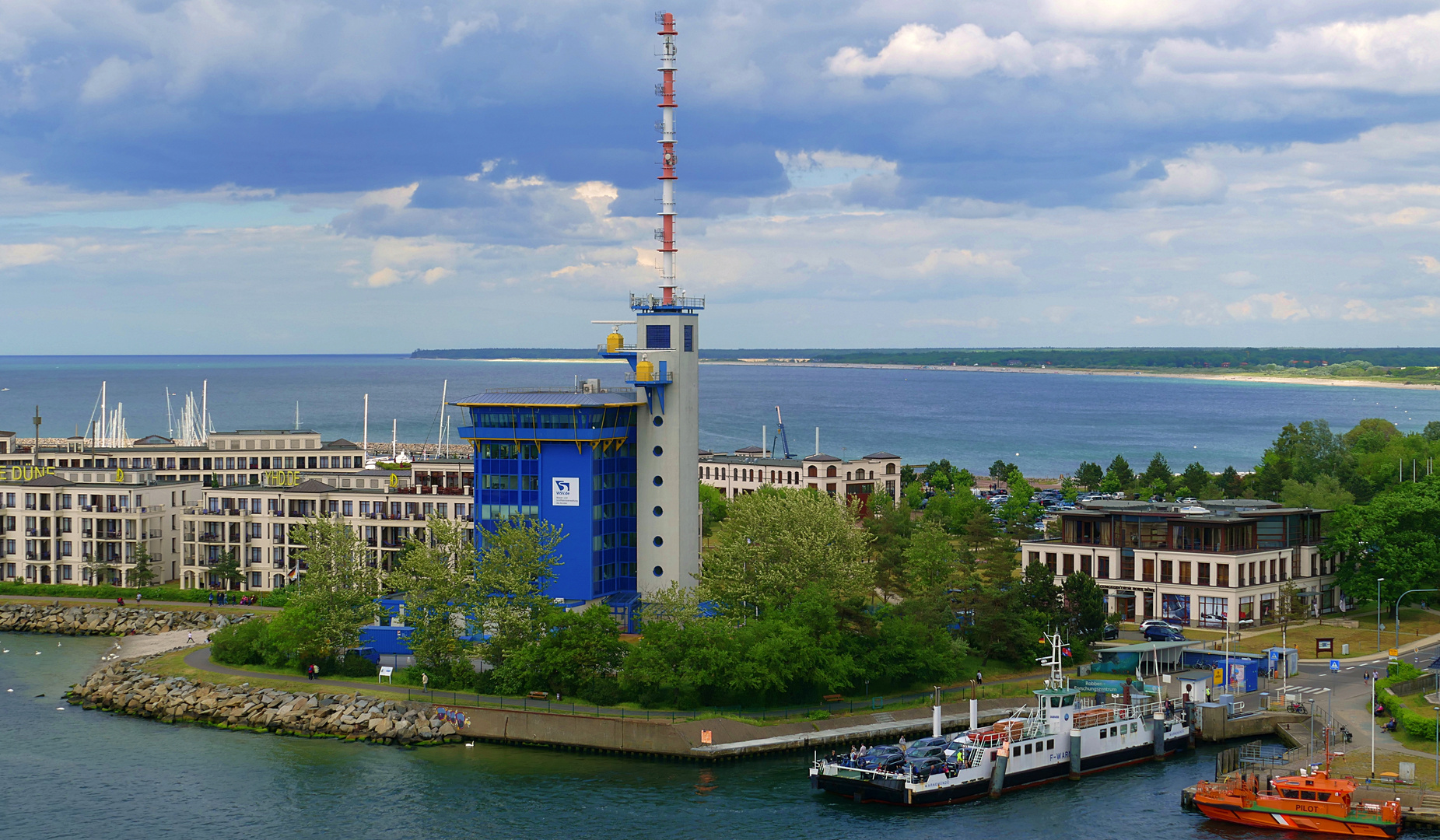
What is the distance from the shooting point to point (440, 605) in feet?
247

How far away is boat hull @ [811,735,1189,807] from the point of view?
5928 centimetres

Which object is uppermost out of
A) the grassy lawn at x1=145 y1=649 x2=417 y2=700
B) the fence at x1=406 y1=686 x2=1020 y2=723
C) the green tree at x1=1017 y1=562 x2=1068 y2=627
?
the green tree at x1=1017 y1=562 x2=1068 y2=627

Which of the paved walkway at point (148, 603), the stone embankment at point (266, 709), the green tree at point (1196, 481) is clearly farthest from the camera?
the green tree at point (1196, 481)

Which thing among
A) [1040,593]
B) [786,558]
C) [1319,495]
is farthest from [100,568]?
[1319,495]

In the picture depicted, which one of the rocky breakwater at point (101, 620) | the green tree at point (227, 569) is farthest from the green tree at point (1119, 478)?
the rocky breakwater at point (101, 620)

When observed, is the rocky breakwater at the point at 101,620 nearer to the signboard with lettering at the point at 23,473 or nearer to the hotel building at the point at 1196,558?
the signboard with lettering at the point at 23,473

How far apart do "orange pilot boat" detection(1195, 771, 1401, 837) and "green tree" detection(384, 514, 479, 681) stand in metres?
36.8

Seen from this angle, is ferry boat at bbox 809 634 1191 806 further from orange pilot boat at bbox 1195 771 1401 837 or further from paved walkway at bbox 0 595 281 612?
paved walkway at bbox 0 595 281 612

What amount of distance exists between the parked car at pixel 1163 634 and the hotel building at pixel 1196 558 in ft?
17.5

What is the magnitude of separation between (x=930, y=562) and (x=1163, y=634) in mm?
15652

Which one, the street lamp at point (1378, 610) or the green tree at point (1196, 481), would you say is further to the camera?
the green tree at point (1196, 481)

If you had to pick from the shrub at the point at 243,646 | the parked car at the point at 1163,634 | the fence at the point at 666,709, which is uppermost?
the shrub at the point at 243,646

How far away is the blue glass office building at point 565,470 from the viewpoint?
274 ft

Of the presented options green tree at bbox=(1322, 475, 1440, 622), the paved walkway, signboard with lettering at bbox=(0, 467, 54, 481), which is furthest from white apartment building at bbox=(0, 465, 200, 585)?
green tree at bbox=(1322, 475, 1440, 622)
